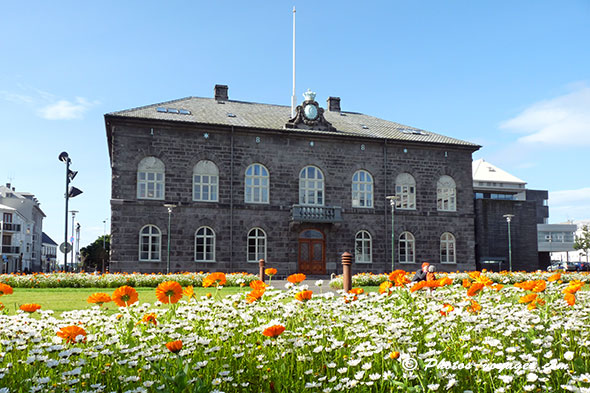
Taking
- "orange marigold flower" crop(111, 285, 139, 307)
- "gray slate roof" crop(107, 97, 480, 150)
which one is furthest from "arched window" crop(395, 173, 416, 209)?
"orange marigold flower" crop(111, 285, 139, 307)

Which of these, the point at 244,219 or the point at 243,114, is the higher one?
the point at 243,114

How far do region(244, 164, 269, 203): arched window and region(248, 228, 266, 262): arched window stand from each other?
1.86m

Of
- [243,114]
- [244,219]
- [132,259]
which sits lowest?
[132,259]

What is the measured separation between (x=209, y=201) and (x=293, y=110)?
9.01 m

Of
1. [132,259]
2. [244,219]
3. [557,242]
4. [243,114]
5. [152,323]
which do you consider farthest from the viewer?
[557,242]

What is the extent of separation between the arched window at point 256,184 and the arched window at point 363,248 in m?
6.41

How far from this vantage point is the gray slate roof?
103ft

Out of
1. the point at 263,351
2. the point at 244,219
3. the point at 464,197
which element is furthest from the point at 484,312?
the point at 464,197

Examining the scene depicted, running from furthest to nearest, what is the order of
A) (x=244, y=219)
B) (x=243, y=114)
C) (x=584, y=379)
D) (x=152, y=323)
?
1. (x=243, y=114)
2. (x=244, y=219)
3. (x=152, y=323)
4. (x=584, y=379)

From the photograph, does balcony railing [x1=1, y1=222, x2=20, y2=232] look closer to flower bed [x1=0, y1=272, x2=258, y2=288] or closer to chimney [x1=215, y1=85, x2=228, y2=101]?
chimney [x1=215, y1=85, x2=228, y2=101]

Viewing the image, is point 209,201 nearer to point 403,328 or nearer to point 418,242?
point 418,242

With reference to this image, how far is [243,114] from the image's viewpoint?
34.3 metres

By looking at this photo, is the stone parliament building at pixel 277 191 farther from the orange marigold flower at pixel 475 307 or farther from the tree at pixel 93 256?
the orange marigold flower at pixel 475 307

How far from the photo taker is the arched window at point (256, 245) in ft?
102
